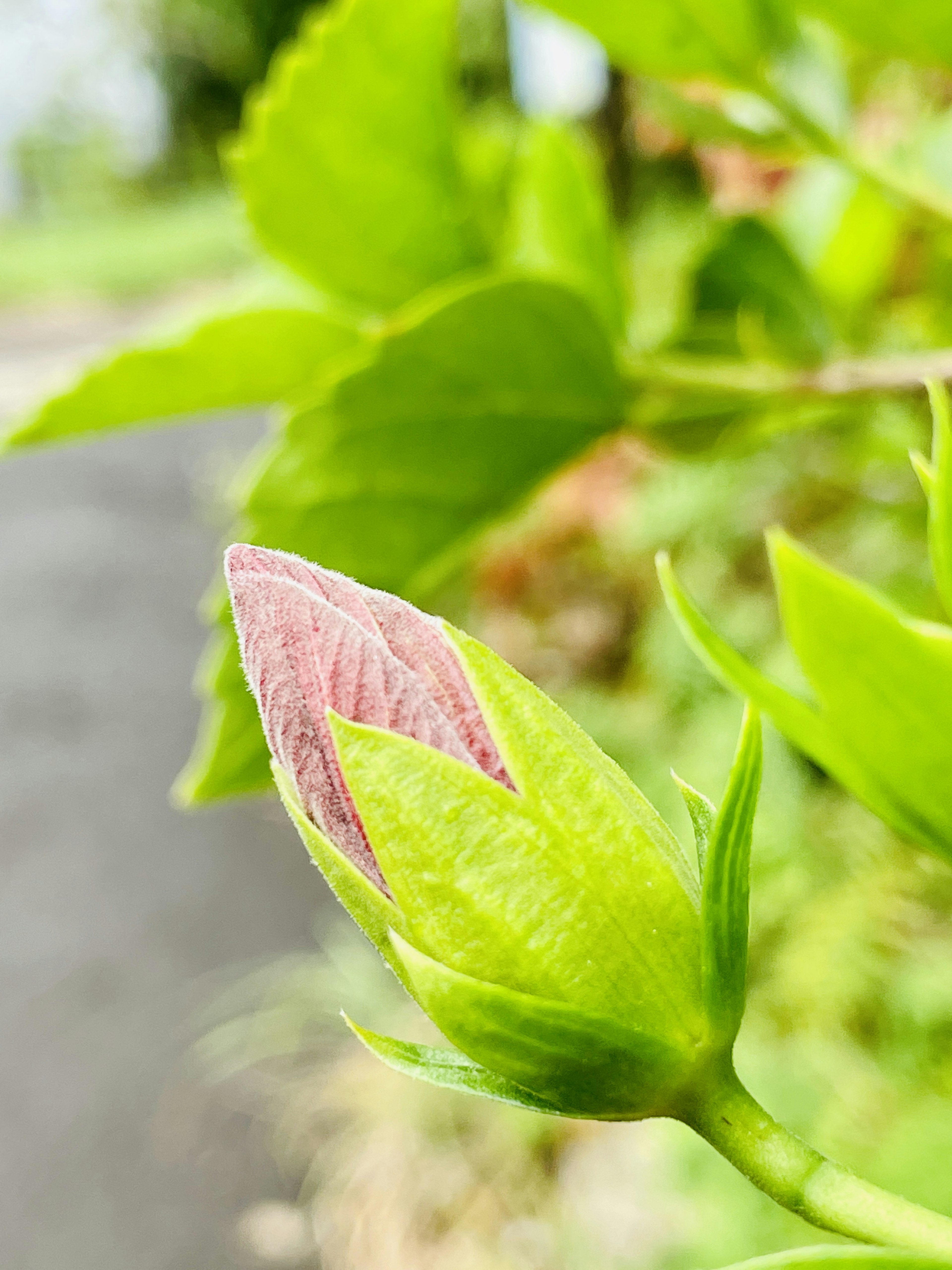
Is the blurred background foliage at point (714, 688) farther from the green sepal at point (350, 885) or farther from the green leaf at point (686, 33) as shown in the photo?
the green sepal at point (350, 885)

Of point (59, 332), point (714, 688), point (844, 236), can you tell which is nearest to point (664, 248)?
point (714, 688)

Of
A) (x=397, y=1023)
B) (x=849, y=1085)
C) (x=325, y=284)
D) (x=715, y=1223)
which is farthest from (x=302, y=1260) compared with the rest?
(x=325, y=284)

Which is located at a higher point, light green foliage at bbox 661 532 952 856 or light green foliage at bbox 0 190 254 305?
light green foliage at bbox 661 532 952 856

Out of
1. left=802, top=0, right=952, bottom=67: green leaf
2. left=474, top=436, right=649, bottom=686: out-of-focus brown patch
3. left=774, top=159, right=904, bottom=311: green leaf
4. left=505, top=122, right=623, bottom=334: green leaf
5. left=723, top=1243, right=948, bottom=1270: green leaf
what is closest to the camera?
left=723, top=1243, right=948, bottom=1270: green leaf

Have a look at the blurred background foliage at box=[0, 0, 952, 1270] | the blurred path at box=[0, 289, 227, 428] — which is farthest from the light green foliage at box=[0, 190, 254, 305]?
the blurred background foliage at box=[0, 0, 952, 1270]

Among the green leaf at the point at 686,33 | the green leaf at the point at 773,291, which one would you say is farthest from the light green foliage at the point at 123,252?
the green leaf at the point at 686,33

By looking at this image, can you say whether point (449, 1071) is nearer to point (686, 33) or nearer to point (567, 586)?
point (686, 33)

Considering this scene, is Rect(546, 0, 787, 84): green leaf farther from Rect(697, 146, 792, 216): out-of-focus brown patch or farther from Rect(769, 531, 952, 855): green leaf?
Rect(697, 146, 792, 216): out-of-focus brown patch

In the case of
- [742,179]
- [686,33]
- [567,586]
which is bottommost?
[567,586]
